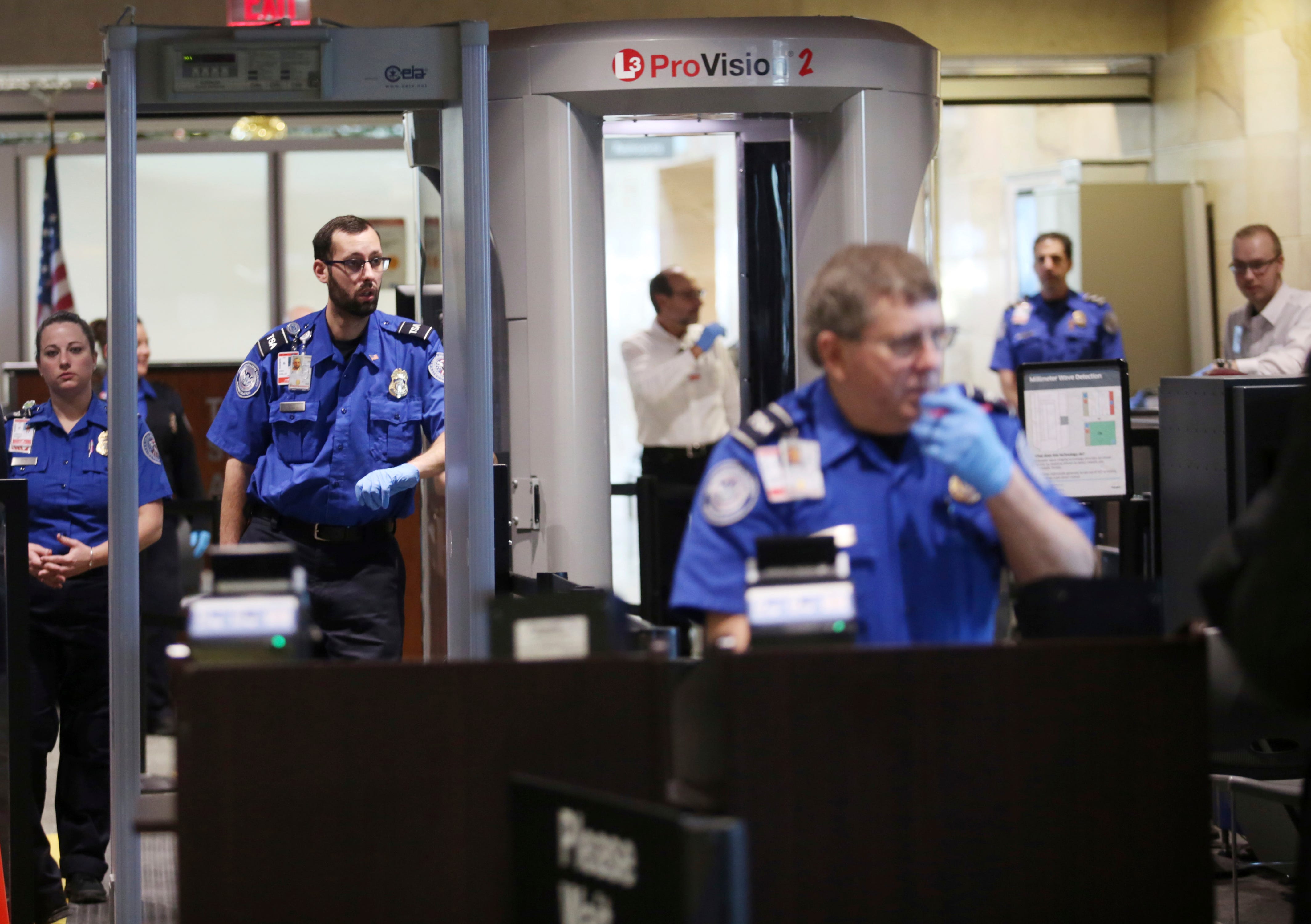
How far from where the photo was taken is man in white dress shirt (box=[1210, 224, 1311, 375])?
572cm

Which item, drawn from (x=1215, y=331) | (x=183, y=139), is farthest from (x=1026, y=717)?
(x=183, y=139)

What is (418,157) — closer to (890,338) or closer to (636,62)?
(636,62)

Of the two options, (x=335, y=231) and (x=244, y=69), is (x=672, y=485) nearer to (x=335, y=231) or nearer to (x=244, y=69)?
(x=335, y=231)

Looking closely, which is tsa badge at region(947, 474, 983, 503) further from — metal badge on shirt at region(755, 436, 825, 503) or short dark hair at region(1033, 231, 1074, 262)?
short dark hair at region(1033, 231, 1074, 262)

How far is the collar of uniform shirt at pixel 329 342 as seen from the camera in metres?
3.44

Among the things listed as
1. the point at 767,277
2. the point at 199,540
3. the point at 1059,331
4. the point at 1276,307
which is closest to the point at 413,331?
the point at 767,277

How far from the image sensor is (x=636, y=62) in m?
3.74

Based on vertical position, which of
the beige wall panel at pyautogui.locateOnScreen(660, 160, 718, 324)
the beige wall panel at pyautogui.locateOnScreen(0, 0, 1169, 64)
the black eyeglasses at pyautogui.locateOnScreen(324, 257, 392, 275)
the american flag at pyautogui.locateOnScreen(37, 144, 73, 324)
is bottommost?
the black eyeglasses at pyautogui.locateOnScreen(324, 257, 392, 275)

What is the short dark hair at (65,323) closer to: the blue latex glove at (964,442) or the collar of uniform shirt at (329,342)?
the collar of uniform shirt at (329,342)

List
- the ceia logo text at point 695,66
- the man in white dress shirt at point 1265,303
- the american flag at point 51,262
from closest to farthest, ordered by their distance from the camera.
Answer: the ceia logo text at point 695,66
the man in white dress shirt at point 1265,303
the american flag at point 51,262

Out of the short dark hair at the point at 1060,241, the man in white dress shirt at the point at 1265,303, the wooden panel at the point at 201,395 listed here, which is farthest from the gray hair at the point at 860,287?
the short dark hair at the point at 1060,241

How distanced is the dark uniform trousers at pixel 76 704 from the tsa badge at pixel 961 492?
267 cm

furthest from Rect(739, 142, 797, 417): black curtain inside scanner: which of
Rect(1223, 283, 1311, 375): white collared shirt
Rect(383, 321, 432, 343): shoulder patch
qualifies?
Rect(1223, 283, 1311, 375): white collared shirt

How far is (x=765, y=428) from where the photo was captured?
176 cm
